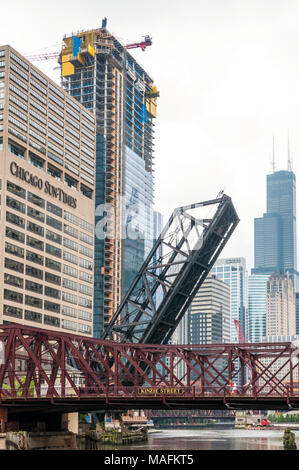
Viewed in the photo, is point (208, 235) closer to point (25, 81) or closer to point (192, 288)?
point (192, 288)

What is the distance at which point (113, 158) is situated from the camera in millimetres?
160125

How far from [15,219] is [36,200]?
654cm

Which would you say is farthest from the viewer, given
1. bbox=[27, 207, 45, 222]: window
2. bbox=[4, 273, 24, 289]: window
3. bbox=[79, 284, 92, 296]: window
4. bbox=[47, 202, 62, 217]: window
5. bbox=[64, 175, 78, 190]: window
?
bbox=[64, 175, 78, 190]: window

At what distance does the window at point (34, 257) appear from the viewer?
325ft

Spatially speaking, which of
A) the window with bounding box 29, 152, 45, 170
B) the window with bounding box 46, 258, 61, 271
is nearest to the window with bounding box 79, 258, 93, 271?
the window with bounding box 46, 258, 61, 271

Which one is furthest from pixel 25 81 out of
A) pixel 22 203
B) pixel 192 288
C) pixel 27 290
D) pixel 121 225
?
pixel 121 225

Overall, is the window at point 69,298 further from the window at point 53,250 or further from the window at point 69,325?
the window at point 53,250

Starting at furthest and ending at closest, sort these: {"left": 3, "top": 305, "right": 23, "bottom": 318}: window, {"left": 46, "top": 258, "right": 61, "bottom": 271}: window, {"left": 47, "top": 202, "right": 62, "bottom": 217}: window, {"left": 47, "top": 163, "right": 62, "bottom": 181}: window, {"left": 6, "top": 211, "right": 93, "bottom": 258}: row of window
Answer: {"left": 47, "top": 163, "right": 62, "bottom": 181}: window < {"left": 47, "top": 202, "right": 62, "bottom": 217}: window < {"left": 46, "top": 258, "right": 61, "bottom": 271}: window < {"left": 6, "top": 211, "right": 93, "bottom": 258}: row of window < {"left": 3, "top": 305, "right": 23, "bottom": 318}: window

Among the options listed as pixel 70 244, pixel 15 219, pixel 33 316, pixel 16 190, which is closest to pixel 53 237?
pixel 70 244

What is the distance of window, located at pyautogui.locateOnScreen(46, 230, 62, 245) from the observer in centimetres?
10475

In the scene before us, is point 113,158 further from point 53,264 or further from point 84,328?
point 53,264

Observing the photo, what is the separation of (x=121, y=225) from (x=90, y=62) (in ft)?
113

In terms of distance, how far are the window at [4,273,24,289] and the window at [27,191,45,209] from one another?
35.8ft

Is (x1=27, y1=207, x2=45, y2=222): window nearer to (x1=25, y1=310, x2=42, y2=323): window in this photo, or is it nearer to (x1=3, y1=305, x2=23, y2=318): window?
(x1=25, y1=310, x2=42, y2=323): window
